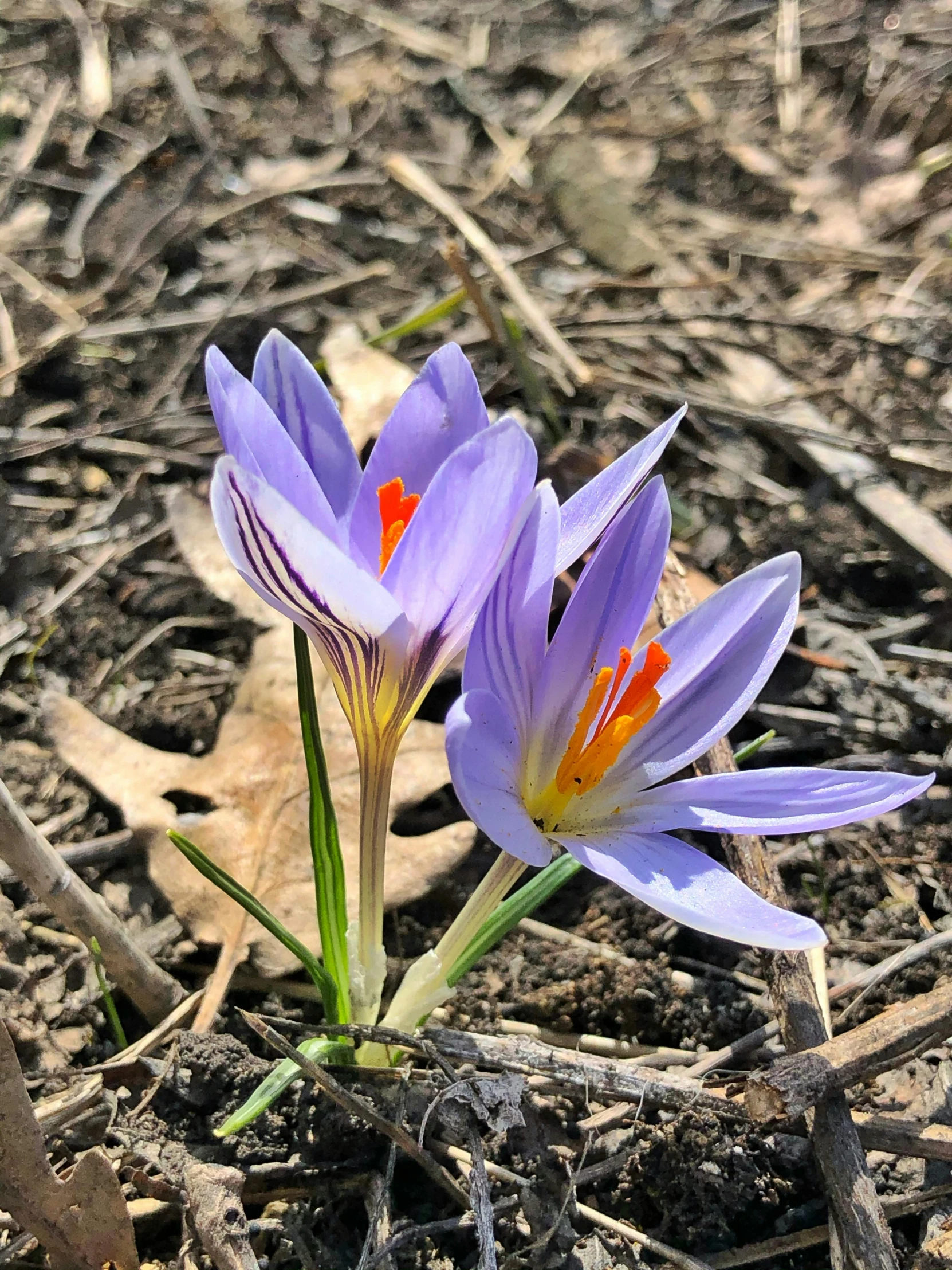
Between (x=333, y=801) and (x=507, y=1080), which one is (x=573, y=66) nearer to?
(x=333, y=801)

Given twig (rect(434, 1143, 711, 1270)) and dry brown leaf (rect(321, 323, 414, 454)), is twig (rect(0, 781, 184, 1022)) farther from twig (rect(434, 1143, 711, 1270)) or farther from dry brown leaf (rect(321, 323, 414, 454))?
dry brown leaf (rect(321, 323, 414, 454))

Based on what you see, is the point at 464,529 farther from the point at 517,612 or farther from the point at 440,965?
the point at 440,965

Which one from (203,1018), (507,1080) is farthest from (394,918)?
(507,1080)

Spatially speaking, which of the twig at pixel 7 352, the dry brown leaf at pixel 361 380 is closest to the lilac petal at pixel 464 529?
the dry brown leaf at pixel 361 380

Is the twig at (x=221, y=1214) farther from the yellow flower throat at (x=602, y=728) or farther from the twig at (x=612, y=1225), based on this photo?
the yellow flower throat at (x=602, y=728)

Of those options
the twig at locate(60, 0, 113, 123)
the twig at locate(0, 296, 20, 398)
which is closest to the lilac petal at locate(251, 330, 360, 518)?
the twig at locate(0, 296, 20, 398)

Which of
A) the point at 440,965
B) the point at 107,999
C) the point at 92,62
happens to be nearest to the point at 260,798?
the point at 107,999
